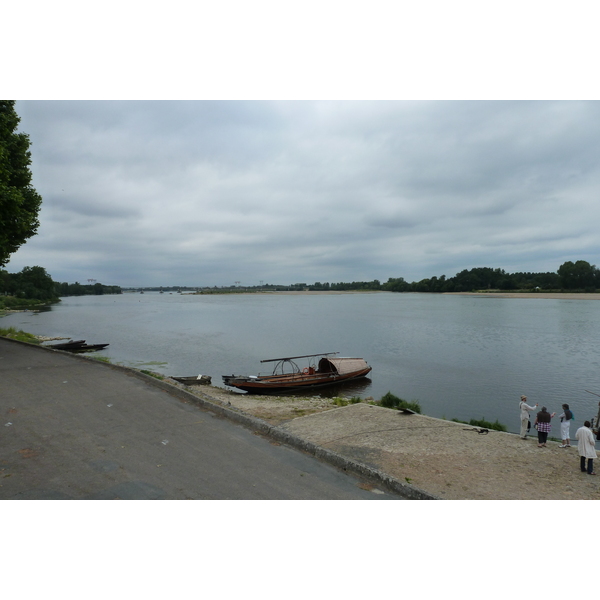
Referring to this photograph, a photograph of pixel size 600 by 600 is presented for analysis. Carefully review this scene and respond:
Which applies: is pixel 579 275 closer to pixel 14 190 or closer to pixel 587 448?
pixel 587 448

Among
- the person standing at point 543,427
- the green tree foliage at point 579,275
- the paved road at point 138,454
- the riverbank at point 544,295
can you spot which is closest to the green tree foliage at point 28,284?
the paved road at point 138,454

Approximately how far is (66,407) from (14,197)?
27.1ft

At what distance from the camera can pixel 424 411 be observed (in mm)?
19062

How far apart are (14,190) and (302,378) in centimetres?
1641

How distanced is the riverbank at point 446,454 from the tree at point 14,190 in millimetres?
10886

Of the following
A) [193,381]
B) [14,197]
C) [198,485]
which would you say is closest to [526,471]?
[198,485]

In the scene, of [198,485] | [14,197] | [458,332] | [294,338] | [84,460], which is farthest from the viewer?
[458,332]

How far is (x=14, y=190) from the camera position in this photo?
45.1 ft

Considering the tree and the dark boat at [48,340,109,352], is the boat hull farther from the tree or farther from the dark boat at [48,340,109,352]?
the dark boat at [48,340,109,352]

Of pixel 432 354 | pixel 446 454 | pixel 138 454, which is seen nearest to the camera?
pixel 138 454

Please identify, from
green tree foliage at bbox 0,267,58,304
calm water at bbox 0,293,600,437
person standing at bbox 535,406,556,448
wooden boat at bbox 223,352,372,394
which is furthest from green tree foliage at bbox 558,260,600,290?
green tree foliage at bbox 0,267,58,304

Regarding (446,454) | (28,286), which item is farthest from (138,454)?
(28,286)

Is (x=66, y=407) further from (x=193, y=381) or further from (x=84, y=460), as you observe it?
(x=193, y=381)

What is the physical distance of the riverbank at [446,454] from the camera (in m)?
7.61
